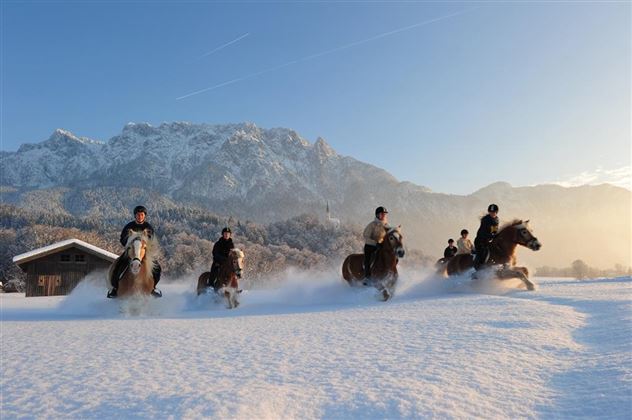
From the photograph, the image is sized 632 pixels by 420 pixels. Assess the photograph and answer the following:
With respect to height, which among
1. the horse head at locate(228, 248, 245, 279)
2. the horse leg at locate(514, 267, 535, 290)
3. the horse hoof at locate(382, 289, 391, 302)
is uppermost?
the horse head at locate(228, 248, 245, 279)

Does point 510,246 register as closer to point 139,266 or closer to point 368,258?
point 368,258

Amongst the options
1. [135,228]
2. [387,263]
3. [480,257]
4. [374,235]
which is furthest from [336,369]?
[480,257]

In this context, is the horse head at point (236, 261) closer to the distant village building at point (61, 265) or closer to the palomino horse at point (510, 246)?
the palomino horse at point (510, 246)

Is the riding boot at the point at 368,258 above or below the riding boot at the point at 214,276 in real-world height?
above

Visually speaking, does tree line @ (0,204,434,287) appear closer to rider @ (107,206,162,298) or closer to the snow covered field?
rider @ (107,206,162,298)

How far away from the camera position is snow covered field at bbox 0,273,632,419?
241 centimetres

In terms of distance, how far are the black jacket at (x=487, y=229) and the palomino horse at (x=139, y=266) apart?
333 inches

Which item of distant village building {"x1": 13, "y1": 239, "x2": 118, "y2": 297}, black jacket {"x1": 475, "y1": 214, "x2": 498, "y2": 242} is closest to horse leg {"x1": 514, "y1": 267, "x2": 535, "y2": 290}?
black jacket {"x1": 475, "y1": 214, "x2": 498, "y2": 242}

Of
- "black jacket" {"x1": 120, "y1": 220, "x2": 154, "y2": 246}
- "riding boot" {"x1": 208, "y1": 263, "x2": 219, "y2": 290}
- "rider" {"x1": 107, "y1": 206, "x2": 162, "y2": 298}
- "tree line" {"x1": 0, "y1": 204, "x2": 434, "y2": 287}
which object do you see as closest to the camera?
"rider" {"x1": 107, "y1": 206, "x2": 162, "y2": 298}

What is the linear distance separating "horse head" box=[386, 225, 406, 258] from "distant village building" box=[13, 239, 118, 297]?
2183 cm

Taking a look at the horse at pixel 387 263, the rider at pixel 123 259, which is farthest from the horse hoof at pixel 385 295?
the rider at pixel 123 259

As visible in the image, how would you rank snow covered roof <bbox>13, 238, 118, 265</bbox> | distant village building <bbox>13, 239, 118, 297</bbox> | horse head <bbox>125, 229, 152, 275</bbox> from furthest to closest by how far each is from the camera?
distant village building <bbox>13, 239, 118, 297</bbox>
snow covered roof <bbox>13, 238, 118, 265</bbox>
horse head <bbox>125, 229, 152, 275</bbox>

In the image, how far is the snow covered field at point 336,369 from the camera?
2.41 metres

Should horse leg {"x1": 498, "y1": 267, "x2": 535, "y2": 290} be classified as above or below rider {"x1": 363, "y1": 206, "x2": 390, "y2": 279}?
below
